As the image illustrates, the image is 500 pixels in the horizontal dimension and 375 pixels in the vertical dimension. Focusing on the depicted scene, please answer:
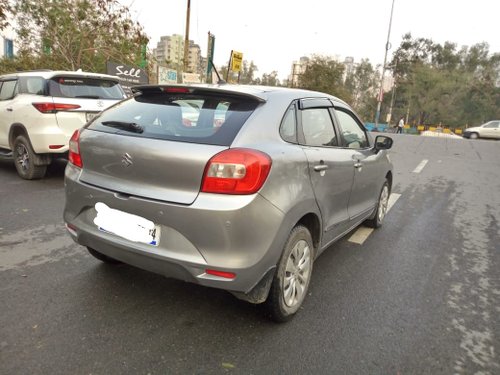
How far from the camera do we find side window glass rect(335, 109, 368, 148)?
3686 mm

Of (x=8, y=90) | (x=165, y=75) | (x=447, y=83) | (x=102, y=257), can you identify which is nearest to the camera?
(x=102, y=257)

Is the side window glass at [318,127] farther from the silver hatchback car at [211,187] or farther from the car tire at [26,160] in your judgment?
the car tire at [26,160]

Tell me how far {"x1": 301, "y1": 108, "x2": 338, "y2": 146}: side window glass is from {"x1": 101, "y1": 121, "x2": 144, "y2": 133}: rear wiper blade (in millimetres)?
1195

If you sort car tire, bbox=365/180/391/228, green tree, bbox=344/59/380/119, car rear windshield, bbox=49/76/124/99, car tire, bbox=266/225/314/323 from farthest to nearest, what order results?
1. green tree, bbox=344/59/380/119
2. car rear windshield, bbox=49/76/124/99
3. car tire, bbox=365/180/391/228
4. car tire, bbox=266/225/314/323

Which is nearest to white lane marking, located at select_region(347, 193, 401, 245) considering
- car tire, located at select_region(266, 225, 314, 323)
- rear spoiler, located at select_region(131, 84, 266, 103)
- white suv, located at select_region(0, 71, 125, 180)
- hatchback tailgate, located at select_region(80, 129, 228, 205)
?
car tire, located at select_region(266, 225, 314, 323)

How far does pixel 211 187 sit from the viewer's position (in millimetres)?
2260

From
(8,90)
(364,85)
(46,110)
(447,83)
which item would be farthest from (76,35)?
(364,85)

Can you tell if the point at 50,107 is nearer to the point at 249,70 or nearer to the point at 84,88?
the point at 84,88

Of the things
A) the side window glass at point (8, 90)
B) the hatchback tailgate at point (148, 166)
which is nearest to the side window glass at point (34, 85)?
the side window glass at point (8, 90)

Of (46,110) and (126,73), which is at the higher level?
(126,73)

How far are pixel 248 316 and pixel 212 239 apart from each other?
2.83ft

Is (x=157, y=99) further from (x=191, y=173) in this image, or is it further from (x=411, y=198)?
(x=411, y=198)

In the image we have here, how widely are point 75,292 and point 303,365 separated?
1.80 m

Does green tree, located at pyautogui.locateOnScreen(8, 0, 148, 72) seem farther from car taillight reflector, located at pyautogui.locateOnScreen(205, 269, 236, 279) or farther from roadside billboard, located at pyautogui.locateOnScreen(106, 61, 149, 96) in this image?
car taillight reflector, located at pyautogui.locateOnScreen(205, 269, 236, 279)
